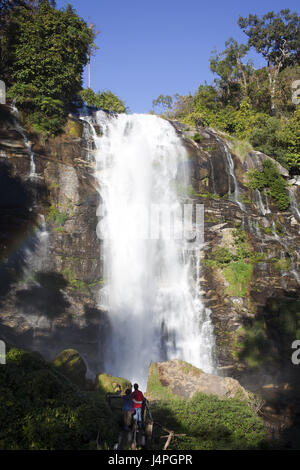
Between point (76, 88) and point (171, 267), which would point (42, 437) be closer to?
point (171, 267)

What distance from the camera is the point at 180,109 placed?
56719 millimetres

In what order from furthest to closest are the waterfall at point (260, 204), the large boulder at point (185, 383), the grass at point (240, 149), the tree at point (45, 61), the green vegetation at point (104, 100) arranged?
the green vegetation at point (104, 100), the grass at point (240, 149), the waterfall at point (260, 204), the tree at point (45, 61), the large boulder at point (185, 383)

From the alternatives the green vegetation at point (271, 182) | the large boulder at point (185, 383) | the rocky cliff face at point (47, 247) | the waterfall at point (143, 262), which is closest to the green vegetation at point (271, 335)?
the waterfall at point (143, 262)

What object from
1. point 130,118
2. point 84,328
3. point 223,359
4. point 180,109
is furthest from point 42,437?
point 180,109

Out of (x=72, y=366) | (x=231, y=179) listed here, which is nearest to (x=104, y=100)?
(x=231, y=179)

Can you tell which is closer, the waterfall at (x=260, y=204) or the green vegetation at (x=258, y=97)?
the waterfall at (x=260, y=204)

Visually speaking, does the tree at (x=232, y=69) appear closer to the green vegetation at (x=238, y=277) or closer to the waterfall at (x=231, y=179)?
the waterfall at (x=231, y=179)

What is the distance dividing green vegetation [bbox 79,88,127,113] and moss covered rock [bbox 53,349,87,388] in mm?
35921

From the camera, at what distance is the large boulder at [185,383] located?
16156 mm

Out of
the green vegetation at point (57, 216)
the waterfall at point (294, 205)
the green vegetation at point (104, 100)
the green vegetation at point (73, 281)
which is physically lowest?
the green vegetation at point (73, 281)

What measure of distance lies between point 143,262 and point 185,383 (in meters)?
10.1

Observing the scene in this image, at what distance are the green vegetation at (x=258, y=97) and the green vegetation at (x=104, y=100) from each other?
28.7ft

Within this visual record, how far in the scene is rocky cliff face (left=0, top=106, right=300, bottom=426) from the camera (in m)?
20.3

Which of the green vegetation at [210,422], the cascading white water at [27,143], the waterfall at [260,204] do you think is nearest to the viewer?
the green vegetation at [210,422]
